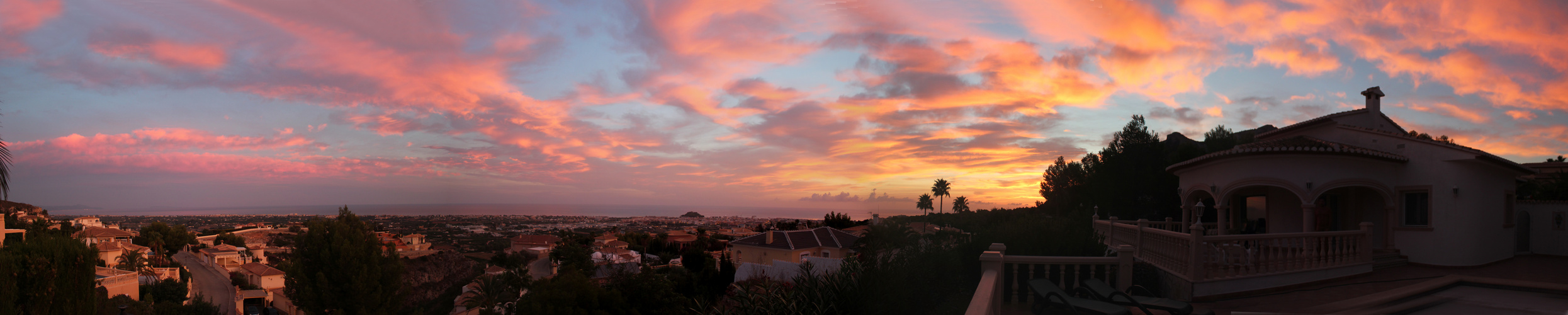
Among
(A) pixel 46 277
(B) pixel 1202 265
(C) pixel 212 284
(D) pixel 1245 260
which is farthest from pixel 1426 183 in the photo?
(C) pixel 212 284

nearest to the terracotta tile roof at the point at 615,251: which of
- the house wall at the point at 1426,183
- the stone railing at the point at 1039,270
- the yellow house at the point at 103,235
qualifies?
the yellow house at the point at 103,235

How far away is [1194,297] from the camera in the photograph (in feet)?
27.0

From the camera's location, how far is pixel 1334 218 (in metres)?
13.4

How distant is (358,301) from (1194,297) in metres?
35.1

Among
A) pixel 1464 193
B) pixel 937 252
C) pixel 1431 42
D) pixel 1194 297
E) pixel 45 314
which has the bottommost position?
pixel 45 314

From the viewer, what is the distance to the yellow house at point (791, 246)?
132 feet

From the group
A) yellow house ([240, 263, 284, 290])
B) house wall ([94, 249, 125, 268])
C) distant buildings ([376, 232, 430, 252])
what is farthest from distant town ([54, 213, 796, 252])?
house wall ([94, 249, 125, 268])

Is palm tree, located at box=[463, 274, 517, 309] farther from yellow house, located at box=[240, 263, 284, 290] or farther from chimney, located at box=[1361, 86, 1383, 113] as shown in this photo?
chimney, located at box=[1361, 86, 1383, 113]

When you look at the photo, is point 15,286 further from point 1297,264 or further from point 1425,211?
point 1425,211

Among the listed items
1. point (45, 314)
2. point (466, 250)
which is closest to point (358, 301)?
point (45, 314)

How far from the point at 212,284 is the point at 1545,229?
242 feet

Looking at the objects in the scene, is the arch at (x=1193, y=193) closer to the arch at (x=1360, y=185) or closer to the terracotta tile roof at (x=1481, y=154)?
the arch at (x=1360, y=185)

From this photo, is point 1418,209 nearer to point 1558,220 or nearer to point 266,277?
point 1558,220

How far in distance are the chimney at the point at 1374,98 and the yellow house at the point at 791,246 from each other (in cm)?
2731
